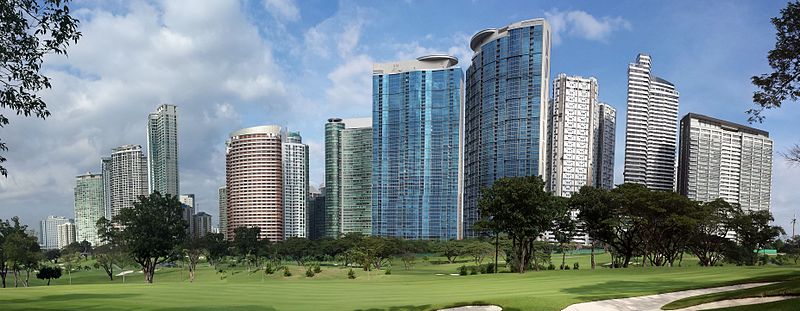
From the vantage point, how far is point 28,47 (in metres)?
11.5

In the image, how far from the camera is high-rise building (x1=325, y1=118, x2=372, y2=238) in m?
165

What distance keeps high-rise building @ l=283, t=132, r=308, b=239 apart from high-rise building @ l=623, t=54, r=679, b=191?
4861 inches

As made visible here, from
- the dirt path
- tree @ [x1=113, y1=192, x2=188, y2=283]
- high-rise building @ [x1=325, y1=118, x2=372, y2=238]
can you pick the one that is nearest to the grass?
the dirt path

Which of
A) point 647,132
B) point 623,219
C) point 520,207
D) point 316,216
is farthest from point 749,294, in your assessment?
point 316,216

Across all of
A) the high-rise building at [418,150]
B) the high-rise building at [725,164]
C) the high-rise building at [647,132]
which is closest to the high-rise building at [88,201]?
the high-rise building at [418,150]

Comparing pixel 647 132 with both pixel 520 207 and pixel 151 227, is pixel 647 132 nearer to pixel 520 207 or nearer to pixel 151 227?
pixel 520 207

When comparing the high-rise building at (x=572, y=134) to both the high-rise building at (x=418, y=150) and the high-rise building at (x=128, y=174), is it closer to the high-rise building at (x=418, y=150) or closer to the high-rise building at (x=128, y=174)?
the high-rise building at (x=418, y=150)

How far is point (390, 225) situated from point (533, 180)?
112 metres

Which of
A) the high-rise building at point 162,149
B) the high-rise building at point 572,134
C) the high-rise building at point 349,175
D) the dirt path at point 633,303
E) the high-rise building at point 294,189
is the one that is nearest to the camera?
the dirt path at point 633,303

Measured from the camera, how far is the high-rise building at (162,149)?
166625 mm

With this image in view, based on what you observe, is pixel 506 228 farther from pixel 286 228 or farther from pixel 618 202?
pixel 286 228

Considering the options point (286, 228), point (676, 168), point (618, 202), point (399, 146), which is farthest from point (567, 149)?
point (286, 228)

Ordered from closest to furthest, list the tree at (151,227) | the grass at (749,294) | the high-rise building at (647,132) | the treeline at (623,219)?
1. the grass at (749,294)
2. the treeline at (623,219)
3. the tree at (151,227)
4. the high-rise building at (647,132)

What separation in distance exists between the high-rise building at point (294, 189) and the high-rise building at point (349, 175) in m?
9.95
